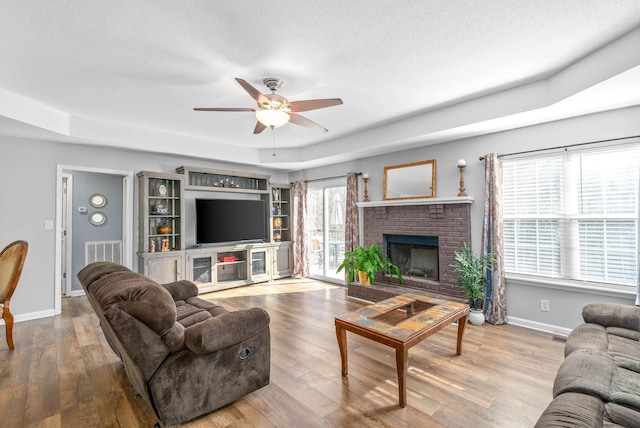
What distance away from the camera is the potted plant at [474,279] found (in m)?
3.76

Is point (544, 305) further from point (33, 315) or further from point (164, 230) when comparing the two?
point (33, 315)

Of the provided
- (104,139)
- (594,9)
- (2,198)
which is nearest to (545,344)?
(594,9)

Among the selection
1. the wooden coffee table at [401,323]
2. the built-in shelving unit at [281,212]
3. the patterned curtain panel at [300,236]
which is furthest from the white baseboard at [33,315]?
the wooden coffee table at [401,323]

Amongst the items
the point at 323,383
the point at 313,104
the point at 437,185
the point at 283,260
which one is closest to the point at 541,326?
the point at 437,185

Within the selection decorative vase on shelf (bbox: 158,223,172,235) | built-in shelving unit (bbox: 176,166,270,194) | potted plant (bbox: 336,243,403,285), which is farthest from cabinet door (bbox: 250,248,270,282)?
potted plant (bbox: 336,243,403,285)

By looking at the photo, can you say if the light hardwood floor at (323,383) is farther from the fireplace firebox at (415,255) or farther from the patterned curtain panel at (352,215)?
the patterned curtain panel at (352,215)

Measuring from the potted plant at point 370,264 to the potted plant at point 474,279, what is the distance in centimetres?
102

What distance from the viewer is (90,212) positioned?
17.6ft

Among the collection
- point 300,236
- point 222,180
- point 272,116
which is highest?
point 272,116

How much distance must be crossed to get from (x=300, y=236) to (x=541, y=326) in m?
4.42

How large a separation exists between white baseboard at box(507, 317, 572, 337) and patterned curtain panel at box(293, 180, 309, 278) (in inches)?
156

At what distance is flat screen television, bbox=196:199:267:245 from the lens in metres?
5.54

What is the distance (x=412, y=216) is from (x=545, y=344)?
87.8 inches

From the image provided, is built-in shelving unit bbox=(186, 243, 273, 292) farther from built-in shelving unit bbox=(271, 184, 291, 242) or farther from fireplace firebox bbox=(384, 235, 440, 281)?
fireplace firebox bbox=(384, 235, 440, 281)
